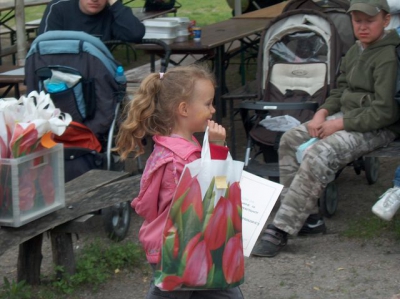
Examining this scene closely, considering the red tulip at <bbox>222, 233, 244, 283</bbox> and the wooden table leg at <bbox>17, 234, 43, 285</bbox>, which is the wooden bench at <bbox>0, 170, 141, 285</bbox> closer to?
the wooden table leg at <bbox>17, 234, 43, 285</bbox>

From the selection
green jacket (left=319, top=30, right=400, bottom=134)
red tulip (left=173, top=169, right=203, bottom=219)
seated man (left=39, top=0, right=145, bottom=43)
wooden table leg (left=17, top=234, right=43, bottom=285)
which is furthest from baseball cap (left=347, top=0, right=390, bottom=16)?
red tulip (left=173, top=169, right=203, bottom=219)

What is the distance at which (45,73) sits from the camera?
202 inches

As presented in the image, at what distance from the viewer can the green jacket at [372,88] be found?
15.8 ft

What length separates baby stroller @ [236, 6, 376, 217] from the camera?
5.77 metres

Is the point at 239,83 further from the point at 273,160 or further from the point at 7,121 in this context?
the point at 7,121

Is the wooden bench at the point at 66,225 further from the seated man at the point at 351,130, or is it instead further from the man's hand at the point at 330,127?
the man's hand at the point at 330,127

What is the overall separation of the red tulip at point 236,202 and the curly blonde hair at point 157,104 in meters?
0.35

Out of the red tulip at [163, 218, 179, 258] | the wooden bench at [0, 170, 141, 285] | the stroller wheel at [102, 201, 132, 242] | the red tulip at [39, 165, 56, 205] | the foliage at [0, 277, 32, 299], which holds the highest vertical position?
the red tulip at [163, 218, 179, 258]

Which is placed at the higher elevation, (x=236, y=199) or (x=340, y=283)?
(x=236, y=199)

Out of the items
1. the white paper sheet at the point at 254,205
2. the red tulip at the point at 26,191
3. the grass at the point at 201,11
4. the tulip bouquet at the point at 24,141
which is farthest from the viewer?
the grass at the point at 201,11

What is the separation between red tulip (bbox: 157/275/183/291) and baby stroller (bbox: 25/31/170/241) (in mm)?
2159

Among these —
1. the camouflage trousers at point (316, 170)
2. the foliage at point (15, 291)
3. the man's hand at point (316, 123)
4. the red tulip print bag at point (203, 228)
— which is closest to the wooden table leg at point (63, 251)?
the foliage at point (15, 291)

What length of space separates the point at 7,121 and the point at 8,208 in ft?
1.37

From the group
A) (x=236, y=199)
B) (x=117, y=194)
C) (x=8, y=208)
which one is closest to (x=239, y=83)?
(x=117, y=194)
